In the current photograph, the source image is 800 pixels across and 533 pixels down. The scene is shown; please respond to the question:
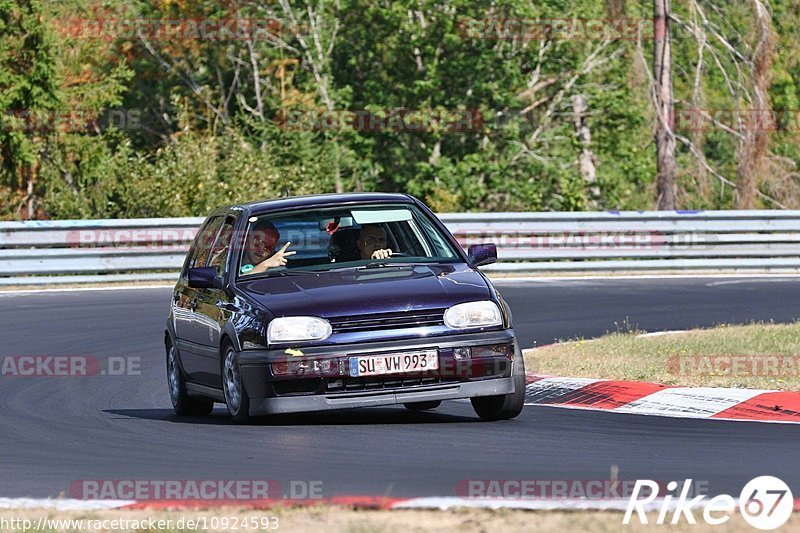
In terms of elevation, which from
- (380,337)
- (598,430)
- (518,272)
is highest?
(380,337)

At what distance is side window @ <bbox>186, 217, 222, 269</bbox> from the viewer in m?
11.8

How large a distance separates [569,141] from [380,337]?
26381 millimetres

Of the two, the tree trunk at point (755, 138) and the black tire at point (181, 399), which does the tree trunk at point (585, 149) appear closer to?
the tree trunk at point (755, 138)

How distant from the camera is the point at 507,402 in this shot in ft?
32.9

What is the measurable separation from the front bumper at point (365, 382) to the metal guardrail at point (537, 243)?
14065mm

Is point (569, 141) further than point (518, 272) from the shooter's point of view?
Yes

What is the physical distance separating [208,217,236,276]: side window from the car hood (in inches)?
21.4

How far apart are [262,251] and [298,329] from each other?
4.22 ft

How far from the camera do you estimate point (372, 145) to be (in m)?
34.5

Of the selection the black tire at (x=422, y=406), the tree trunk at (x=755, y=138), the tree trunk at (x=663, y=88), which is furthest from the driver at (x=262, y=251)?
the tree trunk at (x=663, y=88)

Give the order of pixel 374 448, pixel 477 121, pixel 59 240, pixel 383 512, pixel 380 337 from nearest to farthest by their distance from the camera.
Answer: pixel 383 512 → pixel 374 448 → pixel 380 337 → pixel 59 240 → pixel 477 121

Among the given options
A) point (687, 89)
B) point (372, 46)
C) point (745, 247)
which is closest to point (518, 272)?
point (745, 247)

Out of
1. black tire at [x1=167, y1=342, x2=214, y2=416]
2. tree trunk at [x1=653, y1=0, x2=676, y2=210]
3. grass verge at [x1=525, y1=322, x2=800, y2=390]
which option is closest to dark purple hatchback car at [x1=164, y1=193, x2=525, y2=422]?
black tire at [x1=167, y1=342, x2=214, y2=416]

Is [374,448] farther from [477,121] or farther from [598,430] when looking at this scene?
[477,121]
